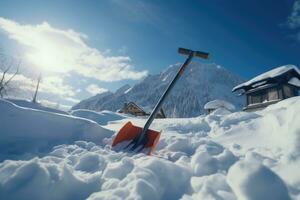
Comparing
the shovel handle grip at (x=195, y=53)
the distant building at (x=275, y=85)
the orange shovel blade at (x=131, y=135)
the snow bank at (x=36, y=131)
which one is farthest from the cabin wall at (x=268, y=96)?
the snow bank at (x=36, y=131)

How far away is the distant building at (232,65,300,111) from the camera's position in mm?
16344

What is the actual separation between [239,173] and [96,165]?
1.74 m

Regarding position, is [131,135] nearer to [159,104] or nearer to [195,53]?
[159,104]

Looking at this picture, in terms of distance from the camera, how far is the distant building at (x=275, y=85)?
1634cm

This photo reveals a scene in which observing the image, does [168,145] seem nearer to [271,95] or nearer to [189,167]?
[189,167]

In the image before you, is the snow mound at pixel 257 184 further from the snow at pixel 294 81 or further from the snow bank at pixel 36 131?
the snow at pixel 294 81

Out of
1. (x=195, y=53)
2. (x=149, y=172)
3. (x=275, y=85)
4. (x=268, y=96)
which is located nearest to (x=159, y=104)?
(x=195, y=53)

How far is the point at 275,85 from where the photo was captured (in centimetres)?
1681

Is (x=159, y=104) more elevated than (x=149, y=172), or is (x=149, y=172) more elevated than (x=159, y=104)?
(x=159, y=104)

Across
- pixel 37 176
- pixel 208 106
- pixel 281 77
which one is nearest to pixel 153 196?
pixel 37 176

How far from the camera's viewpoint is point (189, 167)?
9.00ft

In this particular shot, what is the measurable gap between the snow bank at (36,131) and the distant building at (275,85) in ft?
51.4

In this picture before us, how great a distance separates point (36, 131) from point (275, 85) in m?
17.4

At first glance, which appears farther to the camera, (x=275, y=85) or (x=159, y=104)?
(x=275, y=85)
